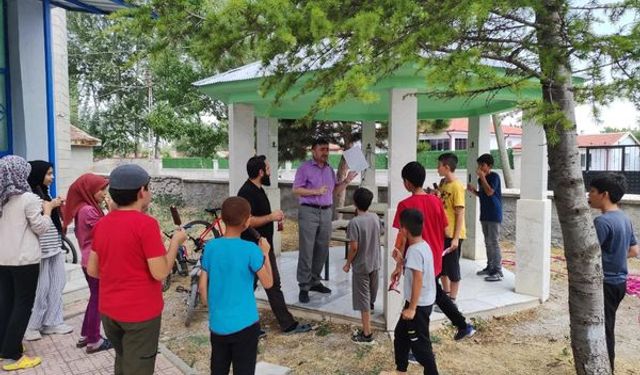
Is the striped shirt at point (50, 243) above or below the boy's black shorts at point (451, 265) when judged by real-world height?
above

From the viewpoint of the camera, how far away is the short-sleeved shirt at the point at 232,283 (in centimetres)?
263

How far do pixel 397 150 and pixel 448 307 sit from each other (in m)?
1.49

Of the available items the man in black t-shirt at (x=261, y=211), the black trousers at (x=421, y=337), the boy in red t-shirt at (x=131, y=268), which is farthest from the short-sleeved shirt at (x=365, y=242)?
the boy in red t-shirt at (x=131, y=268)

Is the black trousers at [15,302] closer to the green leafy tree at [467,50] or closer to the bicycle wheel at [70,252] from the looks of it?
the green leafy tree at [467,50]

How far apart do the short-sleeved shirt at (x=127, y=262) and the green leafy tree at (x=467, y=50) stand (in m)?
1.12

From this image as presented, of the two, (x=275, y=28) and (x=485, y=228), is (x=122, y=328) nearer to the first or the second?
(x=275, y=28)

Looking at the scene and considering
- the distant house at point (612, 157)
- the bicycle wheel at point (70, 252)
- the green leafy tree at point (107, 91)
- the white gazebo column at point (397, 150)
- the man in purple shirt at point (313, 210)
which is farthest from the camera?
the green leafy tree at point (107, 91)

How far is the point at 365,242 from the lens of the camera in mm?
4262

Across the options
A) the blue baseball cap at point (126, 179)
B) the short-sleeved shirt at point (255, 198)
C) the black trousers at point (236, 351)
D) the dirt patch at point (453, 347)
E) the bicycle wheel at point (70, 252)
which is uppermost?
the blue baseball cap at point (126, 179)

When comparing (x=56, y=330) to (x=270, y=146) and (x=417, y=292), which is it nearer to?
(x=417, y=292)

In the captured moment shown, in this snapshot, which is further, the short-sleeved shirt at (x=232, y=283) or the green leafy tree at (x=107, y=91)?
the green leafy tree at (x=107, y=91)

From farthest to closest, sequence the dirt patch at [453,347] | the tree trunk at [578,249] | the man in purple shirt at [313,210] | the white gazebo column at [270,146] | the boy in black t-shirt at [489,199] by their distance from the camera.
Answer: the white gazebo column at [270,146]
the boy in black t-shirt at [489,199]
the man in purple shirt at [313,210]
the dirt patch at [453,347]
the tree trunk at [578,249]

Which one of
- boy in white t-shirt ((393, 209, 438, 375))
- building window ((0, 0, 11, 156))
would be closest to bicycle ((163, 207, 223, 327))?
boy in white t-shirt ((393, 209, 438, 375))

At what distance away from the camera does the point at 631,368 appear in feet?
12.4
